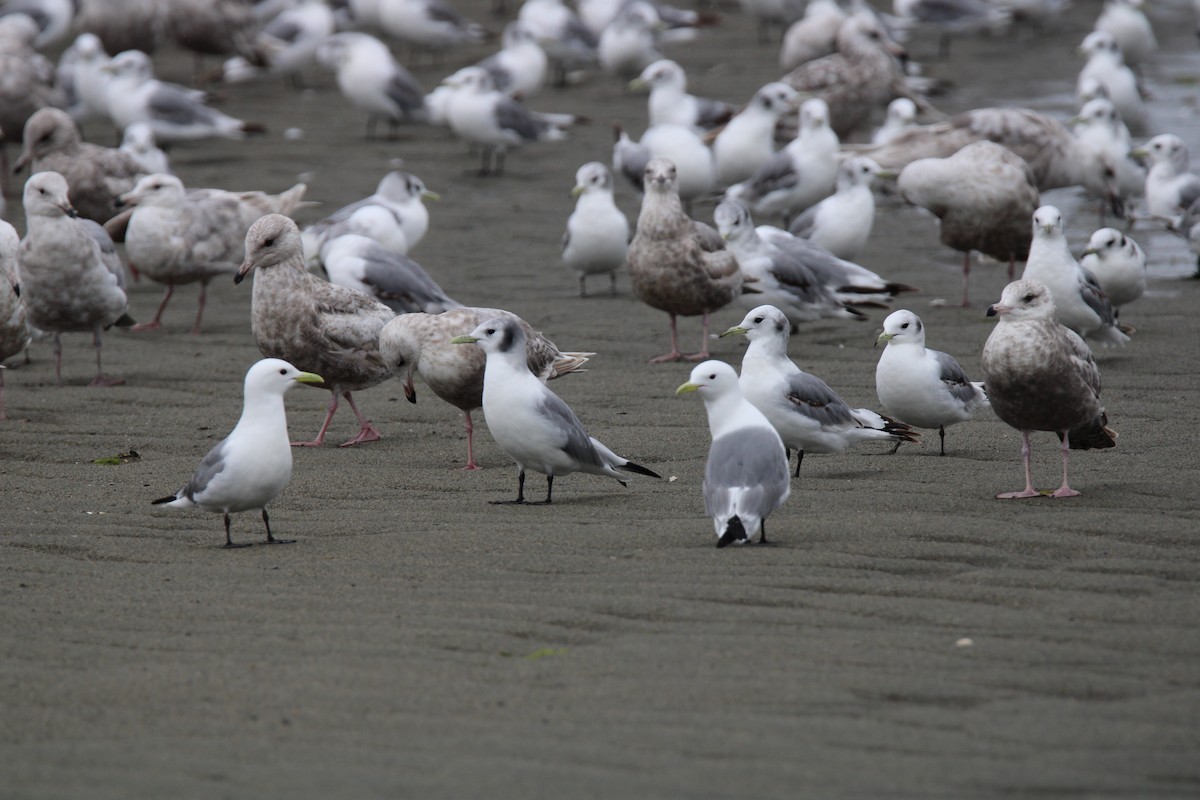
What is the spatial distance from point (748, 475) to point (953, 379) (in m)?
1.97

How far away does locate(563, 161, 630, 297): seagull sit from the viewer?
446 inches

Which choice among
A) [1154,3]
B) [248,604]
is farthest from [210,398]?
[1154,3]

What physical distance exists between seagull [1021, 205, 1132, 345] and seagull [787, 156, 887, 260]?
2.68 metres

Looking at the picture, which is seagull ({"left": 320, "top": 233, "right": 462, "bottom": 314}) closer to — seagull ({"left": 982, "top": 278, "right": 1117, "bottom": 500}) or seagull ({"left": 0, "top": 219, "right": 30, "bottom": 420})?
seagull ({"left": 0, "top": 219, "right": 30, "bottom": 420})

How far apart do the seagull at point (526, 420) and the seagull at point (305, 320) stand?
5.63 feet

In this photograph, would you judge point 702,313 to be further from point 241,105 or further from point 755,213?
point 241,105

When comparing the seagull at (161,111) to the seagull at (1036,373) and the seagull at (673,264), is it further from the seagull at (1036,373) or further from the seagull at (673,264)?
the seagull at (1036,373)

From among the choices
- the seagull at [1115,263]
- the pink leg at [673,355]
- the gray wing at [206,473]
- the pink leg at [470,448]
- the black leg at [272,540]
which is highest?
the seagull at [1115,263]

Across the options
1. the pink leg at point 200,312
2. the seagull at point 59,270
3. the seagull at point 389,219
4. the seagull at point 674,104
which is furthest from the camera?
→ the seagull at point 674,104

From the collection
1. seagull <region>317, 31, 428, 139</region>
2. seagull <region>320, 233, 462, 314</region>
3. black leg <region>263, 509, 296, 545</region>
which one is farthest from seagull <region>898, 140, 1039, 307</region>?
seagull <region>317, 31, 428, 139</region>

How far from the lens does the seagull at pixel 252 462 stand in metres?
5.80

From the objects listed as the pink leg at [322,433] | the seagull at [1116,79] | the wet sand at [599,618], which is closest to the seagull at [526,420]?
the wet sand at [599,618]

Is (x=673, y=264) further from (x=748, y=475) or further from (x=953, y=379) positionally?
(x=748, y=475)

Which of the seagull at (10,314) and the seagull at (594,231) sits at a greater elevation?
the seagull at (594,231)
